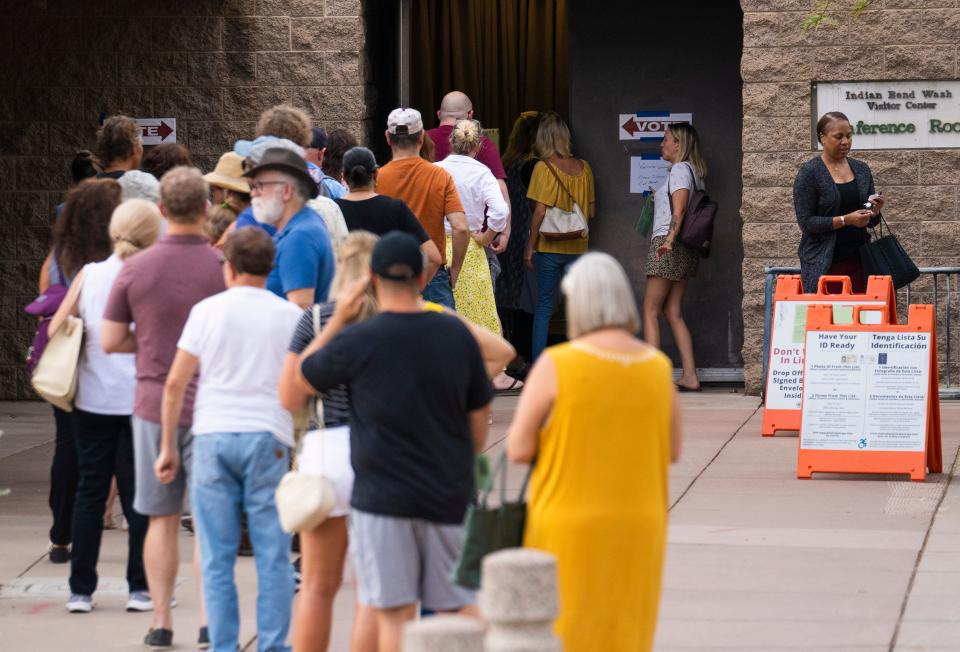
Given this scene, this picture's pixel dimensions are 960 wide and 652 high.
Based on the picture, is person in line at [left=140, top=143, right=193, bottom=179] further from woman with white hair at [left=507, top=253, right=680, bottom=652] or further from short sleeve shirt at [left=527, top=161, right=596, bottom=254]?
short sleeve shirt at [left=527, top=161, right=596, bottom=254]

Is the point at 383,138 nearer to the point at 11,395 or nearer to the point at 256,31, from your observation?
the point at 256,31

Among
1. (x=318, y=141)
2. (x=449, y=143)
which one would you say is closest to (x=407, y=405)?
(x=318, y=141)

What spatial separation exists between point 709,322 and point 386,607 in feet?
32.5

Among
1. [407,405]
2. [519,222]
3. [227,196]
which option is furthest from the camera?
[519,222]

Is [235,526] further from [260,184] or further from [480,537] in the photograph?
[260,184]

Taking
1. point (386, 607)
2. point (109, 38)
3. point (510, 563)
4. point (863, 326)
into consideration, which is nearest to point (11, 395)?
point (109, 38)

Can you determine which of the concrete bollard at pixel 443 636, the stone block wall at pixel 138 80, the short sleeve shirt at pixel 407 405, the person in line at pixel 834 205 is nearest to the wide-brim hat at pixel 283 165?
the short sleeve shirt at pixel 407 405

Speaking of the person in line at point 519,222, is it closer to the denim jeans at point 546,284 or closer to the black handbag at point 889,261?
the denim jeans at point 546,284

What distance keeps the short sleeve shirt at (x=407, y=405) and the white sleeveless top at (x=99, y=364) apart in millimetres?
2324

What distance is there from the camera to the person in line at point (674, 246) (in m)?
13.7

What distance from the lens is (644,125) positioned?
48.4 ft

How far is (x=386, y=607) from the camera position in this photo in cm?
514

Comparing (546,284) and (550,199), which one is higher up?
(550,199)

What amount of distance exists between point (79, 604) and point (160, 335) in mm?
1363
